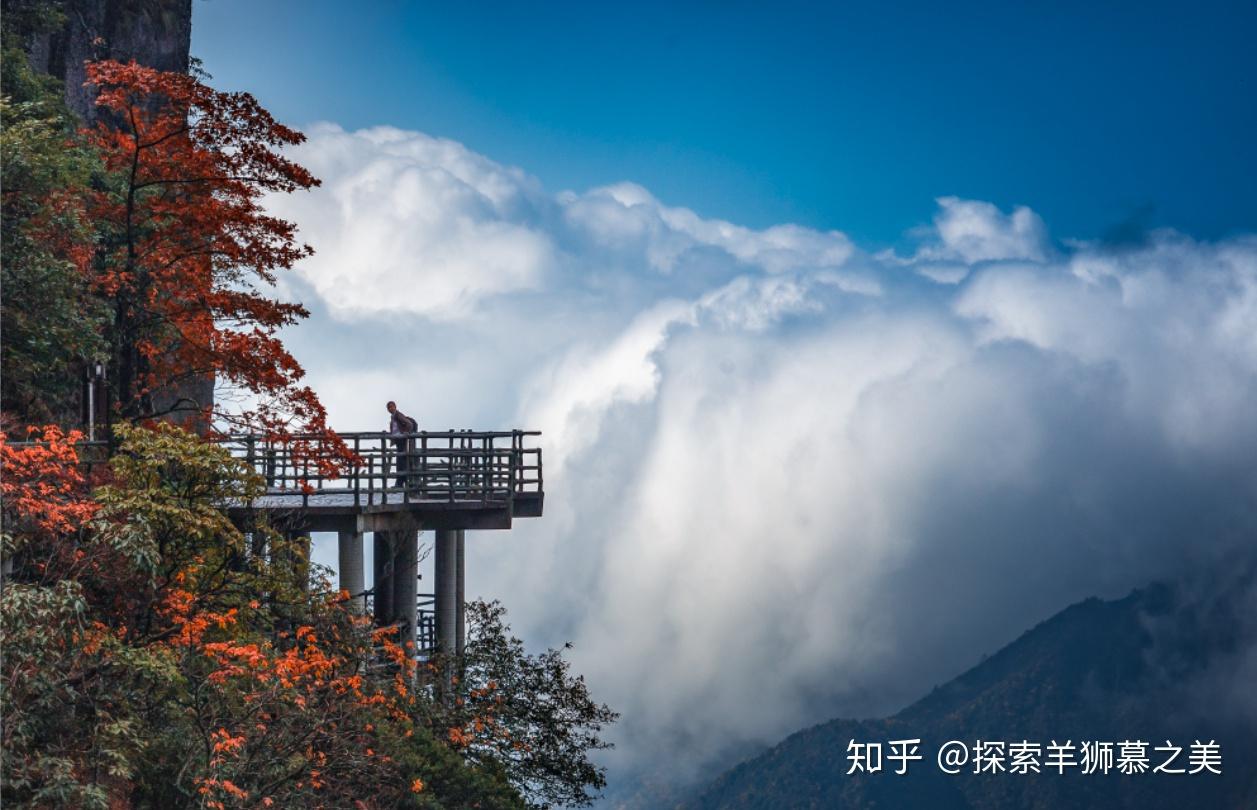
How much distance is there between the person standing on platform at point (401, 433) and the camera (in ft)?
104

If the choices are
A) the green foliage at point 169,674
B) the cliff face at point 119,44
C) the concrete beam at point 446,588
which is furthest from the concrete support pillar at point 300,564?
the cliff face at point 119,44

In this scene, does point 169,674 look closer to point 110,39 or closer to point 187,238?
point 187,238

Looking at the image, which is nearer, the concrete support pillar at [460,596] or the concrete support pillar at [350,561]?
the concrete support pillar at [350,561]

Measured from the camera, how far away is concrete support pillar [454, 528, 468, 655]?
36.1 meters

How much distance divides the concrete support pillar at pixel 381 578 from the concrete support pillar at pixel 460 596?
2070mm

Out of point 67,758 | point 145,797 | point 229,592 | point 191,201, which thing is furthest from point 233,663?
point 191,201

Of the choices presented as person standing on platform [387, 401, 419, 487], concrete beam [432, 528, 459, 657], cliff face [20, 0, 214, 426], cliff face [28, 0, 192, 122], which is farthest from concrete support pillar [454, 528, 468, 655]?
cliff face [28, 0, 192, 122]

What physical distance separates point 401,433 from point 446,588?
16.8 ft

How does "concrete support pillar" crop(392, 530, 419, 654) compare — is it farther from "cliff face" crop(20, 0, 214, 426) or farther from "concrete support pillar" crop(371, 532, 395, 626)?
"cliff face" crop(20, 0, 214, 426)

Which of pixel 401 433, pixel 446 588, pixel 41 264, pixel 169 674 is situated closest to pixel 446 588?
pixel 446 588

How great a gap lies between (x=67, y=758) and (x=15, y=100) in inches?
725

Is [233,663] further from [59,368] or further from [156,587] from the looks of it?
[59,368]

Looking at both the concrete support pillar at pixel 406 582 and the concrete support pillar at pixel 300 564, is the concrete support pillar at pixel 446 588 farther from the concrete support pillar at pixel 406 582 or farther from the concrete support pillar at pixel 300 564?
the concrete support pillar at pixel 300 564

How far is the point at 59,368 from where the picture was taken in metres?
27.8
